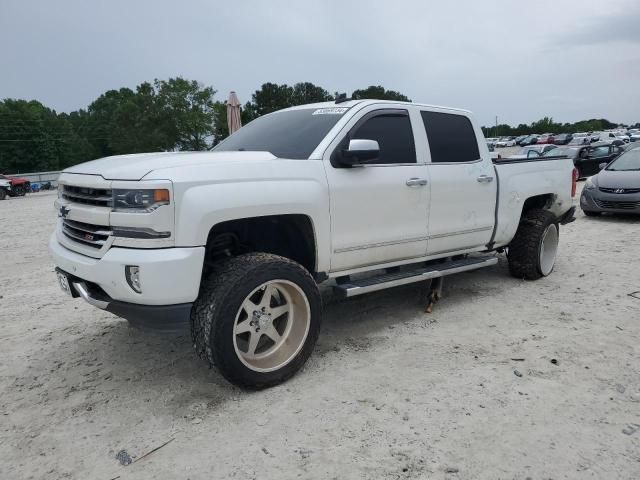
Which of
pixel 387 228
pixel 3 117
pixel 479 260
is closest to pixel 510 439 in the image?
pixel 387 228

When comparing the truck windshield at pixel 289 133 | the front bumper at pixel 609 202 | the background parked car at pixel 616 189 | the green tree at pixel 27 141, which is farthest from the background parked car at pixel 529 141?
the green tree at pixel 27 141

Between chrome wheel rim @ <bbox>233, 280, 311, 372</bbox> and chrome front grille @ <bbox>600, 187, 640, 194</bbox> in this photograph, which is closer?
chrome wheel rim @ <bbox>233, 280, 311, 372</bbox>

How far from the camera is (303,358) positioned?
3453mm

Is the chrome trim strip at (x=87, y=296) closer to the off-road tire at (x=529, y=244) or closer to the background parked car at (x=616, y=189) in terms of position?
the off-road tire at (x=529, y=244)

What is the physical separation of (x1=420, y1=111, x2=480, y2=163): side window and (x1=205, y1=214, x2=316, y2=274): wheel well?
1.57 meters

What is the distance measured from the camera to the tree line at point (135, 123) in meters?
60.3

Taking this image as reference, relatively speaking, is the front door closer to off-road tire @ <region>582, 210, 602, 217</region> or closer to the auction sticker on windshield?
the auction sticker on windshield

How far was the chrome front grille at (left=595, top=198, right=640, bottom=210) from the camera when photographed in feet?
31.6

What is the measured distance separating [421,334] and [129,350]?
248cm

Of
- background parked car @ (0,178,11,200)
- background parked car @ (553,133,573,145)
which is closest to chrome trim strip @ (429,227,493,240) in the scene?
background parked car @ (0,178,11,200)

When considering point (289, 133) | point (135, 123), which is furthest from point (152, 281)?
point (135, 123)

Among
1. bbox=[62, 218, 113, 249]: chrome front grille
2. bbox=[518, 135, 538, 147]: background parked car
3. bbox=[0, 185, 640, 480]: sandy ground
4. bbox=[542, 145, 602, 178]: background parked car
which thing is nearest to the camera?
bbox=[0, 185, 640, 480]: sandy ground

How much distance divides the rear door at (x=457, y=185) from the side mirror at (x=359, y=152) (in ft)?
3.13

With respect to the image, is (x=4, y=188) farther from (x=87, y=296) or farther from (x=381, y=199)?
(x=381, y=199)
